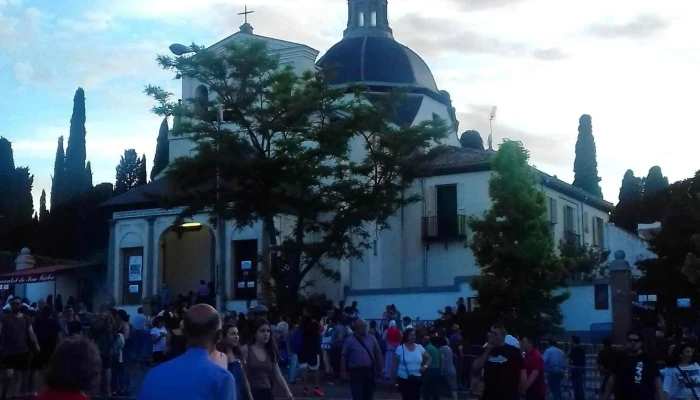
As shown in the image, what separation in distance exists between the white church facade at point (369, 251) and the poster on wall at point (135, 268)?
0.04 metres

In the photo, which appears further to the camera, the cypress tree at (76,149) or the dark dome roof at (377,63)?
the cypress tree at (76,149)

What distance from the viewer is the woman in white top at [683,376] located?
12078 mm

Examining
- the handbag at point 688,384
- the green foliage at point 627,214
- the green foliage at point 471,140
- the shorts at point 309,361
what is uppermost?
the green foliage at point 471,140

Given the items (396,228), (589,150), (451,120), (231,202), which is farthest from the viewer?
(589,150)

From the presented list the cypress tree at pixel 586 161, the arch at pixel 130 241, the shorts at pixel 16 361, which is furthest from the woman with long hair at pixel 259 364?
the cypress tree at pixel 586 161

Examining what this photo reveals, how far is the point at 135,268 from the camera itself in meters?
42.2

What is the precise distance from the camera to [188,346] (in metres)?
5.70

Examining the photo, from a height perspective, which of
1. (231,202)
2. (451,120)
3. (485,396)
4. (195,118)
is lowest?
(485,396)

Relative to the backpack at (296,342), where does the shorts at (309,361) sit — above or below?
below

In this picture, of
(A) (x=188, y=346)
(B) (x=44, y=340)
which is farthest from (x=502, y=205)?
(A) (x=188, y=346)

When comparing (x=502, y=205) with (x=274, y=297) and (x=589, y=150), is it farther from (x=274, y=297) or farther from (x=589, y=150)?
(x=589, y=150)

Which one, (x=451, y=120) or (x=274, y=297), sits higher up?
(x=451, y=120)

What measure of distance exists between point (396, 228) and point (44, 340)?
27.5 meters

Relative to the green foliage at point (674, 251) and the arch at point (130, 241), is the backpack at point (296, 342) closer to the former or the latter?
the arch at point (130, 241)
